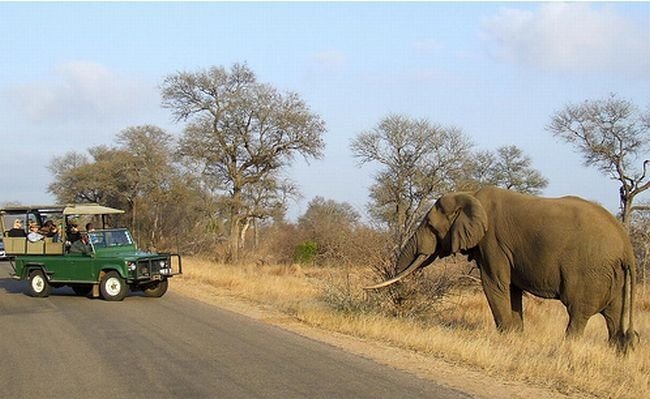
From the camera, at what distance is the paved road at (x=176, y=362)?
894cm

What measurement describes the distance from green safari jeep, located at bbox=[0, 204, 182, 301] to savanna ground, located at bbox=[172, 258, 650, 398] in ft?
6.34

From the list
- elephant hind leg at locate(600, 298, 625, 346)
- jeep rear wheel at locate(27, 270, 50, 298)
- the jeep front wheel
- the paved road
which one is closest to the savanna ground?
elephant hind leg at locate(600, 298, 625, 346)

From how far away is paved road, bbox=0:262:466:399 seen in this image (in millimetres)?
8938

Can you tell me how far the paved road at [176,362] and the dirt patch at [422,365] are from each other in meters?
0.33

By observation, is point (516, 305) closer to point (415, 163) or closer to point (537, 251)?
point (537, 251)

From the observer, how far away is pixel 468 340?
12344mm

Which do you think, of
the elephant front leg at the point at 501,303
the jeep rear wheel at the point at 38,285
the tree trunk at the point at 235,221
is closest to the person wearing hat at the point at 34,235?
the jeep rear wheel at the point at 38,285

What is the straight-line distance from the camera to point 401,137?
4688 centimetres

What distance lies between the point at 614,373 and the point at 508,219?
467 centimetres

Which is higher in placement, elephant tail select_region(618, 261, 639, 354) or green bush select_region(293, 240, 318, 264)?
green bush select_region(293, 240, 318, 264)

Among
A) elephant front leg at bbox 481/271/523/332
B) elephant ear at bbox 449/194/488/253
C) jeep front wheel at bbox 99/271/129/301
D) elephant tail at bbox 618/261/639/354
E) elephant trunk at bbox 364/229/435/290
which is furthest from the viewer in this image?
jeep front wheel at bbox 99/271/129/301

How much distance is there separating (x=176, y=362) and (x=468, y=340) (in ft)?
15.2

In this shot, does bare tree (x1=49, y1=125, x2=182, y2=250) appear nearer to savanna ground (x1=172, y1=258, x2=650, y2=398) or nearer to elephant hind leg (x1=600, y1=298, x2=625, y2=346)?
savanna ground (x1=172, y1=258, x2=650, y2=398)

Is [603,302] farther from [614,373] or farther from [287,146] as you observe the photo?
[287,146]
